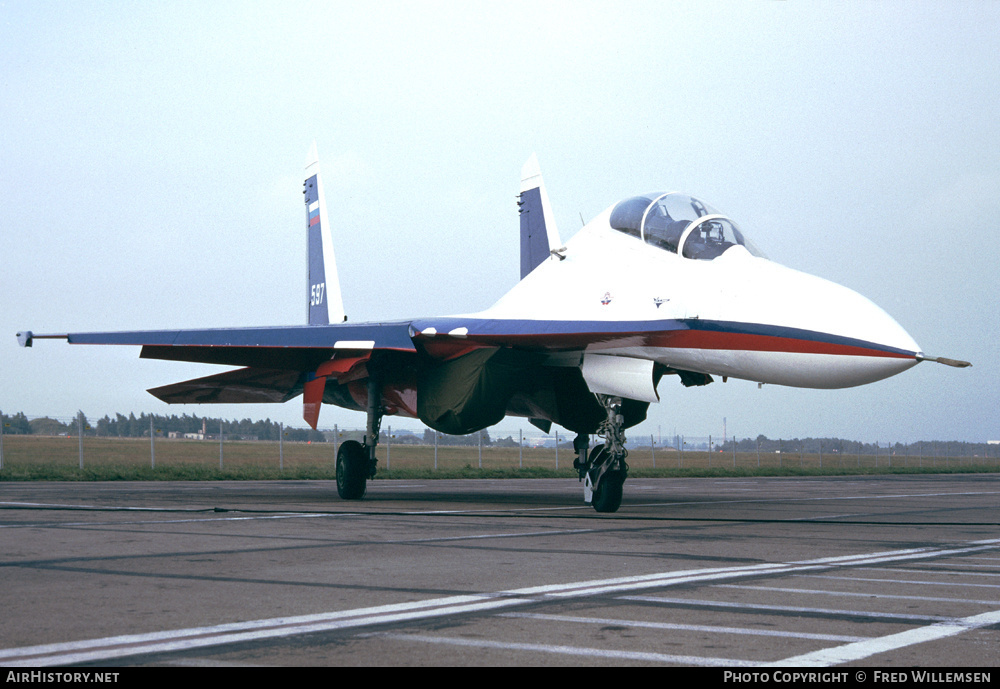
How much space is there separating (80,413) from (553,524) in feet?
A: 55.8

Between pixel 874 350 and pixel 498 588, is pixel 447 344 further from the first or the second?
pixel 498 588

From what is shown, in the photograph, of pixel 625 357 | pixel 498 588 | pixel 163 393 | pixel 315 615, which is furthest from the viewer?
pixel 163 393

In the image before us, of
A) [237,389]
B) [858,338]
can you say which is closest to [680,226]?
[858,338]

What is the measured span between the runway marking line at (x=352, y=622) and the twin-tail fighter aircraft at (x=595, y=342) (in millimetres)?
3660

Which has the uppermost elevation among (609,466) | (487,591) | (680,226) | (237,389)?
(680,226)

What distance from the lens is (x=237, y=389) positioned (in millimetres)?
17844

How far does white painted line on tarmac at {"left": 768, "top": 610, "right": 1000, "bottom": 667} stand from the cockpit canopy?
664 cm

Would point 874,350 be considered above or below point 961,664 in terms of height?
above

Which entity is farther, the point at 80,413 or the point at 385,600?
the point at 80,413

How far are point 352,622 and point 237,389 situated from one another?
46.6 feet

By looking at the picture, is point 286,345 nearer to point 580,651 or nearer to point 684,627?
point 684,627

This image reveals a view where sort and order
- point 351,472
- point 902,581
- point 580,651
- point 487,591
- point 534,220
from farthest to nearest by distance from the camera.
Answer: point 534,220 → point 351,472 → point 902,581 → point 487,591 → point 580,651

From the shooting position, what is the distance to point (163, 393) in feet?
58.3
